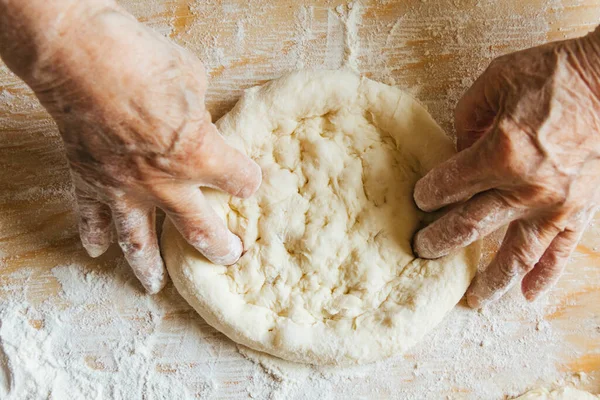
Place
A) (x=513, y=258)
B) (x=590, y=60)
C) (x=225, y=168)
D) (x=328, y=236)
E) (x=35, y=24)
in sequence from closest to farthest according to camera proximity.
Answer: (x=35, y=24), (x=590, y=60), (x=225, y=168), (x=513, y=258), (x=328, y=236)

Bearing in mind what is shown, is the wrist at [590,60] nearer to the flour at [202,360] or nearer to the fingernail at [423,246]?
the fingernail at [423,246]

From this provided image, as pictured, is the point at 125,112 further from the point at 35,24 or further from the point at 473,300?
the point at 473,300

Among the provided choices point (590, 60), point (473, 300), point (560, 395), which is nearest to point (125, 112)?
point (590, 60)

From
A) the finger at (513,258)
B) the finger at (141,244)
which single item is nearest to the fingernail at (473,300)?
the finger at (513,258)

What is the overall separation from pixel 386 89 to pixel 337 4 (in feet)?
1.28

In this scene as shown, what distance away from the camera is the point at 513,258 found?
1464mm

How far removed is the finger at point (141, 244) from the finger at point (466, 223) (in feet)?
2.65

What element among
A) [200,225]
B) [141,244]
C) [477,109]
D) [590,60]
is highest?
[590,60]

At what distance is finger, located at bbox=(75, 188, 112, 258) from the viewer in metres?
1.42

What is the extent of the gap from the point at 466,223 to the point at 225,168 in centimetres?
67

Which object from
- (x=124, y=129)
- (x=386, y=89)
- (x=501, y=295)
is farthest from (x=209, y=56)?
(x=501, y=295)

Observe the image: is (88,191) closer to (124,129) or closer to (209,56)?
(124,129)

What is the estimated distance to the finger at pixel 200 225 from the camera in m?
1.34

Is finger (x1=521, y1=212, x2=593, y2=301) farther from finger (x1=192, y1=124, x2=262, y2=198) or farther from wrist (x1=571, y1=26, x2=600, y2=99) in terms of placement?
finger (x1=192, y1=124, x2=262, y2=198)
